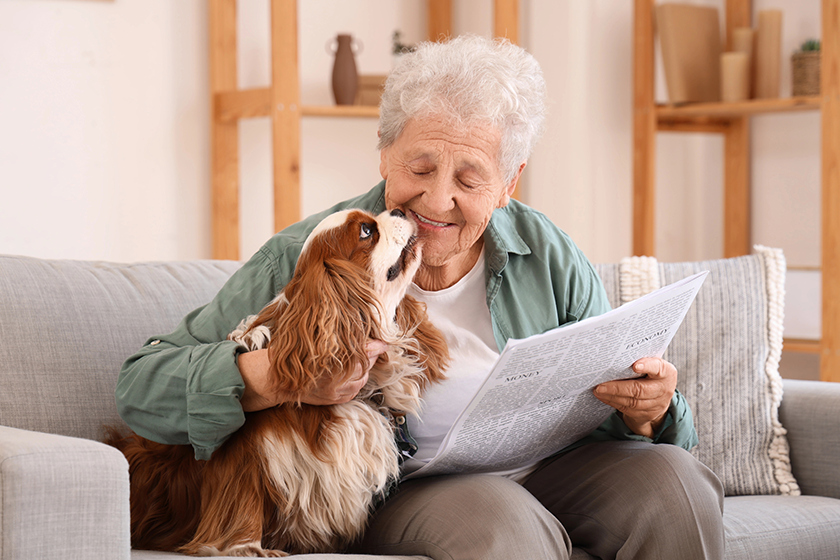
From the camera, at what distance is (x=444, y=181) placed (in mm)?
1354

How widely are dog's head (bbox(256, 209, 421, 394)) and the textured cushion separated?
30.4 inches

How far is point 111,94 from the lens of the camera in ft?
10.00

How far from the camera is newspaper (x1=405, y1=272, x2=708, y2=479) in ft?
3.67

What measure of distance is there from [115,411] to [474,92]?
2.75 feet

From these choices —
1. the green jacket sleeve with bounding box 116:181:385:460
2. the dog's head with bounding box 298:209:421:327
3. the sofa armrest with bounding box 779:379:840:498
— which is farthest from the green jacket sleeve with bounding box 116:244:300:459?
the sofa armrest with bounding box 779:379:840:498

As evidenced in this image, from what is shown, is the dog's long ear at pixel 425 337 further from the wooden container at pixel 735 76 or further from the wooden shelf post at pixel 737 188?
the wooden shelf post at pixel 737 188

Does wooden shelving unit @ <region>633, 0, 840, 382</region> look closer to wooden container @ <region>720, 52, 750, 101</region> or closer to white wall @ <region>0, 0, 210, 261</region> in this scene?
wooden container @ <region>720, 52, 750, 101</region>

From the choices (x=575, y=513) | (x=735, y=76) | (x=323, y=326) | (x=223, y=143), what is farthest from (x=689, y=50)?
(x=323, y=326)

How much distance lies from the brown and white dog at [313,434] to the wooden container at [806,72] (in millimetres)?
2118

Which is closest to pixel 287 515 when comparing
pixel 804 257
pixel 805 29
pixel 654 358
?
pixel 654 358

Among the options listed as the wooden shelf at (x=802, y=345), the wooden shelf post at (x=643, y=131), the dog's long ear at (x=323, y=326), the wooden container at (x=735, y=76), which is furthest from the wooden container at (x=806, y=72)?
the dog's long ear at (x=323, y=326)

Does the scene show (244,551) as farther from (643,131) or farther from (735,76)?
(735,76)

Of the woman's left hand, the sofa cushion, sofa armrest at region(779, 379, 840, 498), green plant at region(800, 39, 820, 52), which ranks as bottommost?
the sofa cushion

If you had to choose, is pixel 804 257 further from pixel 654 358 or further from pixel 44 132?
Result: pixel 44 132
